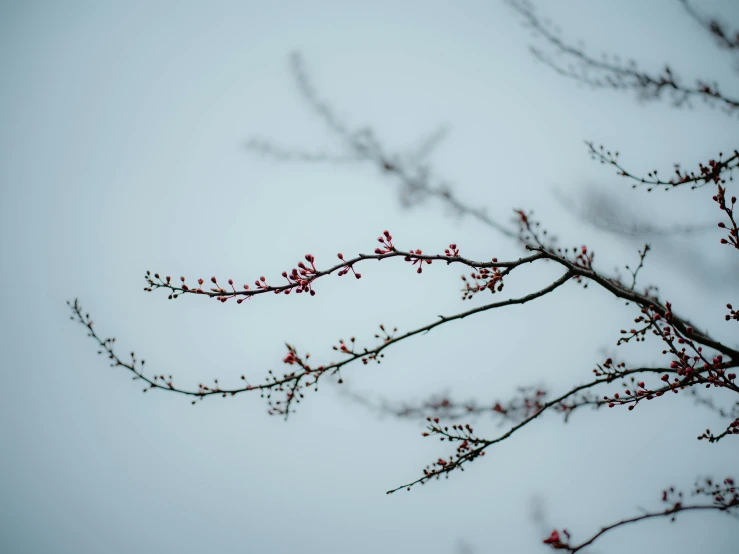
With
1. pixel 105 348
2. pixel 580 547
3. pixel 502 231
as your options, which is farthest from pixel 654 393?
pixel 105 348

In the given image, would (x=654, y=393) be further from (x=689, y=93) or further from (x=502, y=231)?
(x=689, y=93)

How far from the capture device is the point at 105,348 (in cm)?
389

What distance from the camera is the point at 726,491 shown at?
3.89 metres

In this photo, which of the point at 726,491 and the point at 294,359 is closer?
the point at 294,359

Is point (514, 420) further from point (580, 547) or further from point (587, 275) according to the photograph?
point (587, 275)

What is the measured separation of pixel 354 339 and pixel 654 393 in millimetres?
1880

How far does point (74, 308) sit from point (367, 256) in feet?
9.87

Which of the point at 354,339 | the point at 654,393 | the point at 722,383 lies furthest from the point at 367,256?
the point at 722,383

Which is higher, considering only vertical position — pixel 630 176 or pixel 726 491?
pixel 630 176

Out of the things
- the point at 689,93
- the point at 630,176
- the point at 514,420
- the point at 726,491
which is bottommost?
the point at 726,491

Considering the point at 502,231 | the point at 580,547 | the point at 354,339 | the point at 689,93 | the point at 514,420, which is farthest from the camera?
the point at 514,420

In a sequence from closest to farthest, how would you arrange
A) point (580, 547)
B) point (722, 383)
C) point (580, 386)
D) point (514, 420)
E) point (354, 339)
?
point (722, 383) < point (354, 339) < point (580, 547) < point (580, 386) < point (514, 420)

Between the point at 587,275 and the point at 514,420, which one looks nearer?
the point at 587,275

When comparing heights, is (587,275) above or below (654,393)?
above
